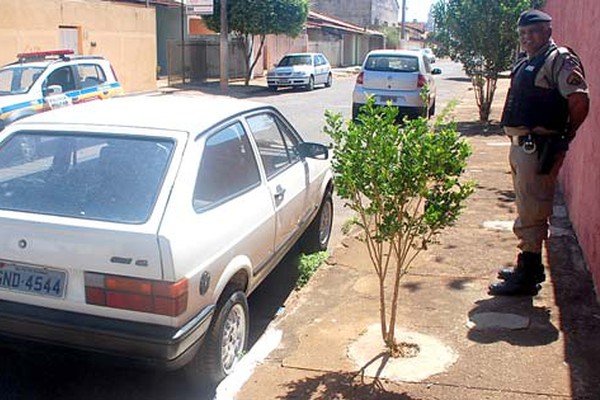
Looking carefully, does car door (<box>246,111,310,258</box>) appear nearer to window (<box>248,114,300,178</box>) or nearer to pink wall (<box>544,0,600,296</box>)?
window (<box>248,114,300,178</box>)

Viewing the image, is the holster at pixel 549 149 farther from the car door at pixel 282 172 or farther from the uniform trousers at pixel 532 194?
the car door at pixel 282 172

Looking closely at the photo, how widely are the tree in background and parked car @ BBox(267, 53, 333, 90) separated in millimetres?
11465

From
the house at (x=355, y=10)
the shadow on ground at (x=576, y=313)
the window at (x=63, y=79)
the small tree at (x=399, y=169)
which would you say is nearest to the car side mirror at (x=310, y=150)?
the small tree at (x=399, y=169)

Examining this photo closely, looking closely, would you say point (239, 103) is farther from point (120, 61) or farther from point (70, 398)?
point (120, 61)

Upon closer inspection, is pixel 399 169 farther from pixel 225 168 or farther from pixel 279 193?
pixel 279 193

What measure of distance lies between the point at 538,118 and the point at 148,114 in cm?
261

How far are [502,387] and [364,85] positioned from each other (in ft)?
42.6

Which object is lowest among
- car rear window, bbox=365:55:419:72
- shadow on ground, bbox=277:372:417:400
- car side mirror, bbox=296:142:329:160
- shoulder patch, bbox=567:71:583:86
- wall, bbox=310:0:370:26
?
shadow on ground, bbox=277:372:417:400

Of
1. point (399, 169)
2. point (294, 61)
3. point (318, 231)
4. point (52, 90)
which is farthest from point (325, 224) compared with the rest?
point (294, 61)

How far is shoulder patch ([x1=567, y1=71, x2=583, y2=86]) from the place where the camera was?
4574 millimetres

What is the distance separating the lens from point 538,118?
4.79 meters

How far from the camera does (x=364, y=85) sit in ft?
53.4

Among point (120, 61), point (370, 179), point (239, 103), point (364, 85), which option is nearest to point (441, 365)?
point (370, 179)

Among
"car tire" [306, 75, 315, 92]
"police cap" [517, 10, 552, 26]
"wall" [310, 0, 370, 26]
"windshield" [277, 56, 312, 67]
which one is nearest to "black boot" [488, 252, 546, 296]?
"police cap" [517, 10, 552, 26]
